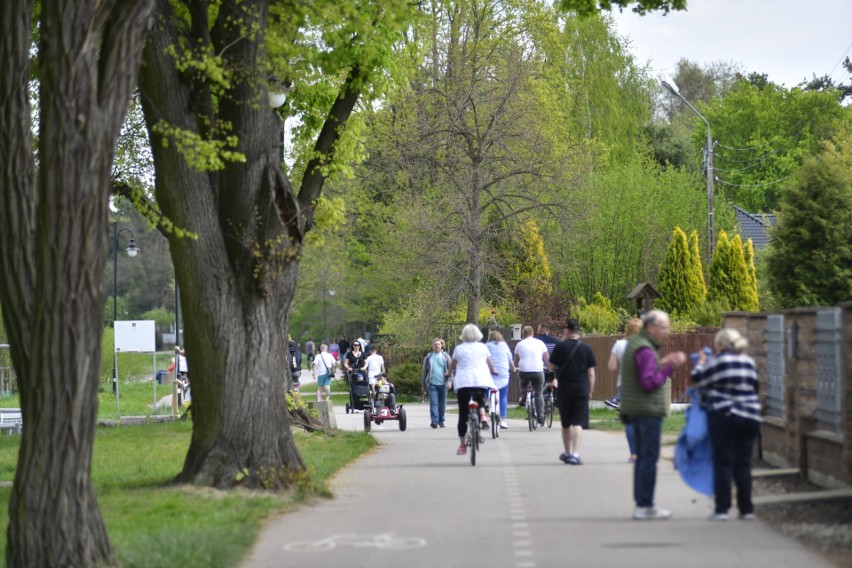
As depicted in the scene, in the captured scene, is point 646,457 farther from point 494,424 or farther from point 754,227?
point 754,227

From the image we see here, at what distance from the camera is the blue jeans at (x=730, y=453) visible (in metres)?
11.5

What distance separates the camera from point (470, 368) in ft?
61.4

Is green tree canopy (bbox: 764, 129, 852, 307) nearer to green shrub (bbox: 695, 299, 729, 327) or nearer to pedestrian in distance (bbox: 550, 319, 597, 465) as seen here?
green shrub (bbox: 695, 299, 729, 327)

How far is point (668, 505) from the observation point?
12906mm

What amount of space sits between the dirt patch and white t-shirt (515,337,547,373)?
35.9 ft

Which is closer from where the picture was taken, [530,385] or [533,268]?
[530,385]

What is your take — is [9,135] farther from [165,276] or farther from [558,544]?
[165,276]

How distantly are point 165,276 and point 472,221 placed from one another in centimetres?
8216

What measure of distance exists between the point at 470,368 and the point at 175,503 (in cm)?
607

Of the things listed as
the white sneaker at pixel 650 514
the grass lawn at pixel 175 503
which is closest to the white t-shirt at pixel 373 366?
the grass lawn at pixel 175 503

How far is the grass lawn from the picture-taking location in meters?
10.3

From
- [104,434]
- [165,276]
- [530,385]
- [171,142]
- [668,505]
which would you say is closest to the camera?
[668,505]

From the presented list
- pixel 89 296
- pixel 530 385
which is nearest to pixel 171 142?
A: pixel 89 296

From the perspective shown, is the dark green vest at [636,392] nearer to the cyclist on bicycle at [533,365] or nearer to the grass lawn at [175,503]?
the grass lawn at [175,503]
